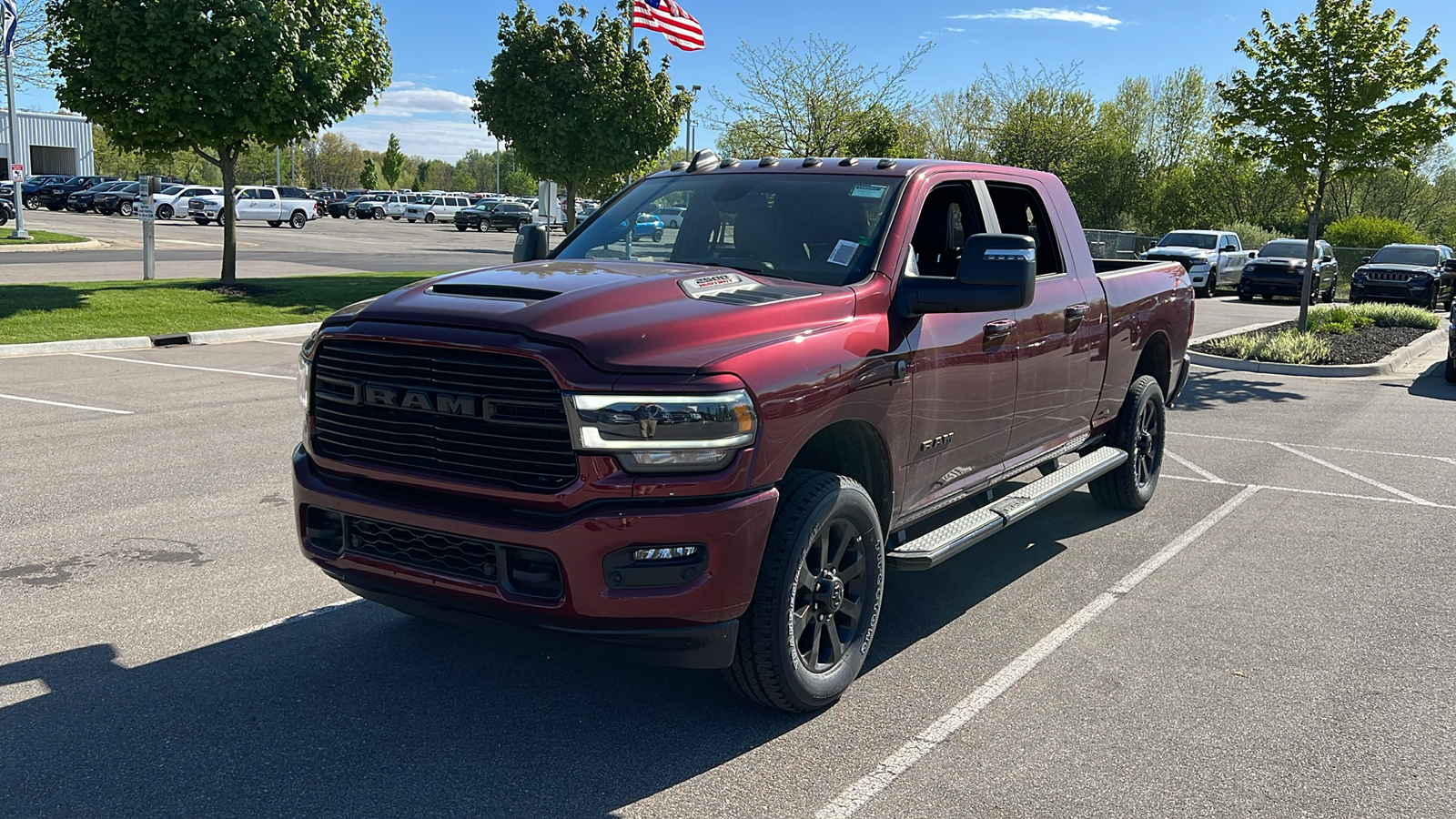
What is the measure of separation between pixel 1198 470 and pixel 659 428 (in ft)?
22.3

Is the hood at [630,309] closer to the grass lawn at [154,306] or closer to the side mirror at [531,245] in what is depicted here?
the side mirror at [531,245]

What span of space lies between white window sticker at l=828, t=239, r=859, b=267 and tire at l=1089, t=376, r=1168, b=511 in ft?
10.1

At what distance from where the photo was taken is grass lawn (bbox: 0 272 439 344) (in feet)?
48.9

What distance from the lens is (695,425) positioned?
3490mm

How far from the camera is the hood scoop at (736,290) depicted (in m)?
4.02

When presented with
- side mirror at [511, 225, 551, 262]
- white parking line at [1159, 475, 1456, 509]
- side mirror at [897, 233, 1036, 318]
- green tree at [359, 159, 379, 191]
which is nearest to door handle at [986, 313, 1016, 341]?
side mirror at [897, 233, 1036, 318]

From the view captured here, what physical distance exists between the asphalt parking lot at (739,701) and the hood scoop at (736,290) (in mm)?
1298

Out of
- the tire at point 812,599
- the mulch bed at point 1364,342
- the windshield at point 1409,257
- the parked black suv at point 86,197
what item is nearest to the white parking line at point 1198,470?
the tire at point 812,599

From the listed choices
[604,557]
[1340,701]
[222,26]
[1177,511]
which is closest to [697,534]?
[604,557]


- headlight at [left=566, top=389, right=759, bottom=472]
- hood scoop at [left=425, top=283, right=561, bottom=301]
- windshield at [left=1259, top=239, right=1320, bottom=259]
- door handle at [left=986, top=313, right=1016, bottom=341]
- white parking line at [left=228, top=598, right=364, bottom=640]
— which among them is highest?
windshield at [left=1259, top=239, right=1320, bottom=259]

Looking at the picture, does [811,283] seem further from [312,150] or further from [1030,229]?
[312,150]

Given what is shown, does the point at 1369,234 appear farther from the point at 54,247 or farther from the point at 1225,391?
the point at 54,247

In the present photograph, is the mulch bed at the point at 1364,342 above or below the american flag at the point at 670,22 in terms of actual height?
below

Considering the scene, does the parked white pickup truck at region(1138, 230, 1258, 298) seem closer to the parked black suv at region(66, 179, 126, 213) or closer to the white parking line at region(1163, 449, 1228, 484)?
the white parking line at region(1163, 449, 1228, 484)
